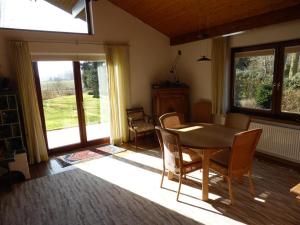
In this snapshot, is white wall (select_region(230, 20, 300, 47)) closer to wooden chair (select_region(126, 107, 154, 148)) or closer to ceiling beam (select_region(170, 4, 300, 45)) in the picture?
ceiling beam (select_region(170, 4, 300, 45))

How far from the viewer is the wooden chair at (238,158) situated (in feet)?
7.98

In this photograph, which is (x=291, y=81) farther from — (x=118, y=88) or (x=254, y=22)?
(x=118, y=88)

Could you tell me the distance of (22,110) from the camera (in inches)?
150

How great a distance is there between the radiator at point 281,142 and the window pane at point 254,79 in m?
0.48

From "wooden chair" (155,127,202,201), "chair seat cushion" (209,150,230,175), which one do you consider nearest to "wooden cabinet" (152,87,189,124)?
"wooden chair" (155,127,202,201)

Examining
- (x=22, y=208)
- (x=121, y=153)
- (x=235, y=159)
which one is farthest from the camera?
(x=121, y=153)

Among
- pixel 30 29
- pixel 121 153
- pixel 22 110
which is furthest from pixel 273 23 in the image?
pixel 22 110

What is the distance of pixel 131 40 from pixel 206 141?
3186 mm

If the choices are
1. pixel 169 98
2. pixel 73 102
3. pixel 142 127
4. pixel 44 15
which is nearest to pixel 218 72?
pixel 169 98

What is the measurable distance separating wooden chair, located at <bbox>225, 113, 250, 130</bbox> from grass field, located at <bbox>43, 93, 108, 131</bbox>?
266cm

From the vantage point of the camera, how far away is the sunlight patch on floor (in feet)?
8.23

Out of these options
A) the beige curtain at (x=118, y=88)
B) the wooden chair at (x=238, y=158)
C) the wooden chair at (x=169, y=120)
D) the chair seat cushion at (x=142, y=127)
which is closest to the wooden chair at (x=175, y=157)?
the wooden chair at (x=238, y=158)

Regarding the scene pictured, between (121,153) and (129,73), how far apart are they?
1775mm

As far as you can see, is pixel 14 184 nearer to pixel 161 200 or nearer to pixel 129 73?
pixel 161 200
